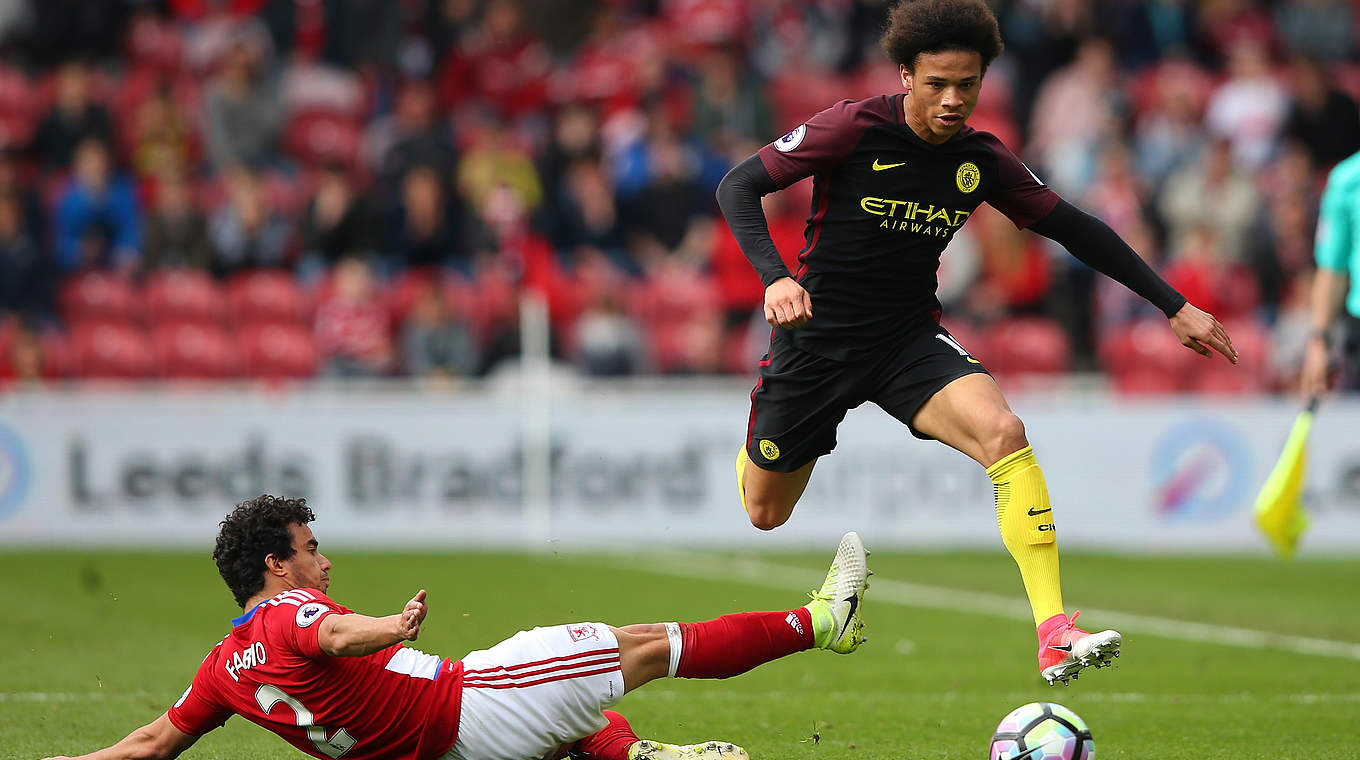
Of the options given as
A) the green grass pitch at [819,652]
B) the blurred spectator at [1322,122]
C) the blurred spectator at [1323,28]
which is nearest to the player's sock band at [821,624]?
the green grass pitch at [819,652]

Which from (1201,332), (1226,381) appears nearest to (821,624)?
(1201,332)

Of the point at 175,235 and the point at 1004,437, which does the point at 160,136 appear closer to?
the point at 175,235

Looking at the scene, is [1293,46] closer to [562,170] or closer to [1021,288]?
[1021,288]

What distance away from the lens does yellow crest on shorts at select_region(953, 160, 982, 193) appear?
638 centimetres

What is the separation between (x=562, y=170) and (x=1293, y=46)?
29.6 feet

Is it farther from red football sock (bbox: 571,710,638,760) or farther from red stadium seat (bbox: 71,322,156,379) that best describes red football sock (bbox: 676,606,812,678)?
red stadium seat (bbox: 71,322,156,379)

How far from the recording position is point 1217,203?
17.5 metres

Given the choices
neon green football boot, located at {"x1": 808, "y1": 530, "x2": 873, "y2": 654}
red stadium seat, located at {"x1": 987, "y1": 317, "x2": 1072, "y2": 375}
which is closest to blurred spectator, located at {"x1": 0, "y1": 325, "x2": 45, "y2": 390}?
red stadium seat, located at {"x1": 987, "y1": 317, "x2": 1072, "y2": 375}

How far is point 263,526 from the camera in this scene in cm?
541

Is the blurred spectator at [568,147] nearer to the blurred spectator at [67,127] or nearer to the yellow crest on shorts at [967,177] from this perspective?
the blurred spectator at [67,127]

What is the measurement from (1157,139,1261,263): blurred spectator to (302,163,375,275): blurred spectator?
26.6 ft

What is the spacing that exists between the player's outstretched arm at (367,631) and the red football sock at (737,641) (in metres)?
1.14

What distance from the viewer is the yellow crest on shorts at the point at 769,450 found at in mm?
6871

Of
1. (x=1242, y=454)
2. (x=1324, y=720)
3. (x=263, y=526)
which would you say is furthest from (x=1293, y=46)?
(x=263, y=526)
